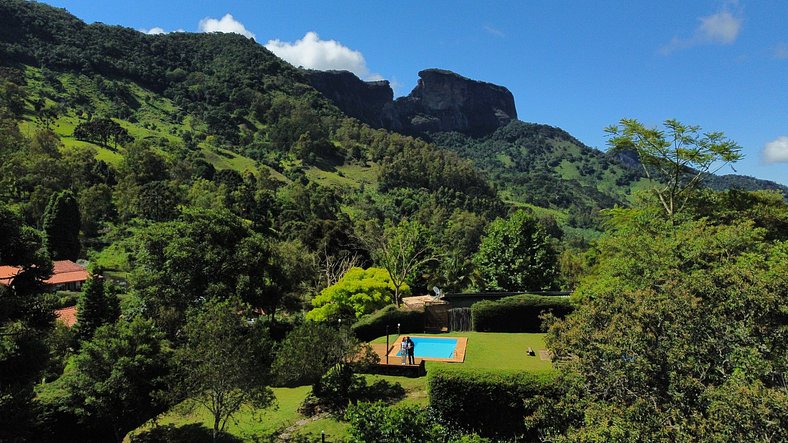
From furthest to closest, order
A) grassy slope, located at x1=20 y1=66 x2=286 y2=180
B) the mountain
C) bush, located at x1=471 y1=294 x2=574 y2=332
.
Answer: the mountain
grassy slope, located at x1=20 y1=66 x2=286 y2=180
bush, located at x1=471 y1=294 x2=574 y2=332

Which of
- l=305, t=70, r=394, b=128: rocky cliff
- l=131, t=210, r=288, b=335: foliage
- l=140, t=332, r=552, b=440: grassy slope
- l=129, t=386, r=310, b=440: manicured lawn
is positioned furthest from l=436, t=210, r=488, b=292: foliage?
l=305, t=70, r=394, b=128: rocky cliff

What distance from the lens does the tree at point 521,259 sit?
31766 mm

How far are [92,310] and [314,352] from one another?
16.6 metres

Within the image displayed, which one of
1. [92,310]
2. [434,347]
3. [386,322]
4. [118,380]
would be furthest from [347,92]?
[118,380]

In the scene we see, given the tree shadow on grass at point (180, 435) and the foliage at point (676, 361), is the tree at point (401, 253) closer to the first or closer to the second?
the tree shadow on grass at point (180, 435)

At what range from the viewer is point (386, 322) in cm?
2180

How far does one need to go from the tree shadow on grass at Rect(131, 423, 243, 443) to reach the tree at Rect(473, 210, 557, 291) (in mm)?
23011

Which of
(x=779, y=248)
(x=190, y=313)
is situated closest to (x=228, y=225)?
(x=190, y=313)

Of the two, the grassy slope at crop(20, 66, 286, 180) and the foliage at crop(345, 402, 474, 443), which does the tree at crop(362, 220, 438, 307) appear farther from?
the grassy slope at crop(20, 66, 286, 180)

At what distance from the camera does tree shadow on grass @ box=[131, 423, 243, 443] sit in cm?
1223

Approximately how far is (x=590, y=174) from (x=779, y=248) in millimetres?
177559

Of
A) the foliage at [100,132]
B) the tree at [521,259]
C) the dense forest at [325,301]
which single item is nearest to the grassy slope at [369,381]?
the dense forest at [325,301]

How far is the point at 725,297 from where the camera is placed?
8539 mm

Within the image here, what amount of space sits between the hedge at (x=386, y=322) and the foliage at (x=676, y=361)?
1220 cm
